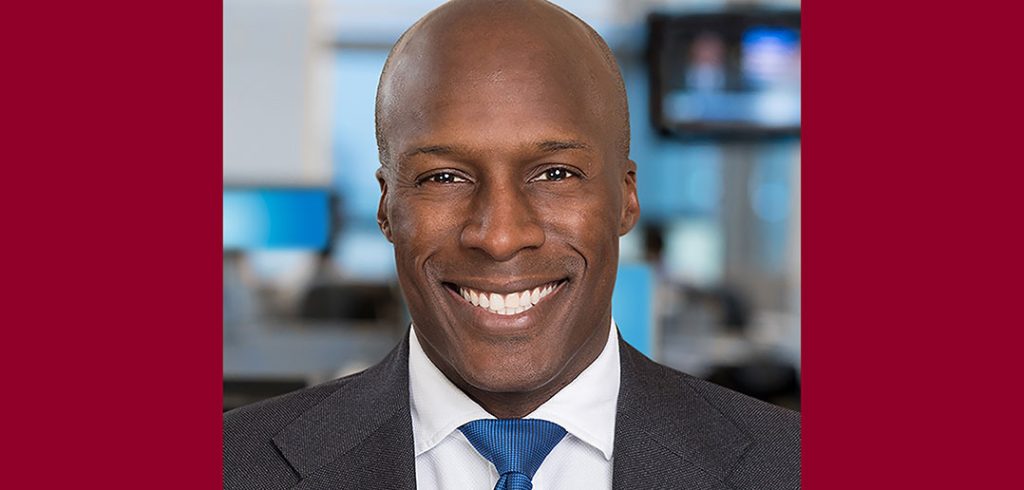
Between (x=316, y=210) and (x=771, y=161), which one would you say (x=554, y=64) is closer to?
(x=316, y=210)

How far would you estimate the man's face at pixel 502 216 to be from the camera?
60.6 inches

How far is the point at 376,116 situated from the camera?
1.73 metres

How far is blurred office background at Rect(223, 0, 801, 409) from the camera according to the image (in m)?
4.36

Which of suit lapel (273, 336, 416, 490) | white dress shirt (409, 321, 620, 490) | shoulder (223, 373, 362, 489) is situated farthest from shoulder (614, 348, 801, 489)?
shoulder (223, 373, 362, 489)

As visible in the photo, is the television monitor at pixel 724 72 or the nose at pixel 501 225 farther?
the television monitor at pixel 724 72

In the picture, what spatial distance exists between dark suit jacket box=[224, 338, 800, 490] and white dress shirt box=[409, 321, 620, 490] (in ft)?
0.10

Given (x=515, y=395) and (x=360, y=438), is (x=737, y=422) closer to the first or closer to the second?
(x=515, y=395)

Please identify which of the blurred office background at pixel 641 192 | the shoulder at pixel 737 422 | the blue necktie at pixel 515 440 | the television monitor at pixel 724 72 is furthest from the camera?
the television monitor at pixel 724 72

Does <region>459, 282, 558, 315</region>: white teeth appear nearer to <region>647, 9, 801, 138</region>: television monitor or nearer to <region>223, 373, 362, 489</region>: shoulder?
<region>223, 373, 362, 489</region>: shoulder

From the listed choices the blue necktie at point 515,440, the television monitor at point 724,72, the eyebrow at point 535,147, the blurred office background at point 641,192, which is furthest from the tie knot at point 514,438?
the television monitor at point 724,72

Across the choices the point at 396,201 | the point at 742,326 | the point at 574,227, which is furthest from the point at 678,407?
the point at 742,326

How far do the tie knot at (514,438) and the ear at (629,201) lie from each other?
1.06 ft

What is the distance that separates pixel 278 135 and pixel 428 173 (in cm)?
681

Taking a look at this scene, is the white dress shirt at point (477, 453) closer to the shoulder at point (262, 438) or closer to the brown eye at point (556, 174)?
the shoulder at point (262, 438)
